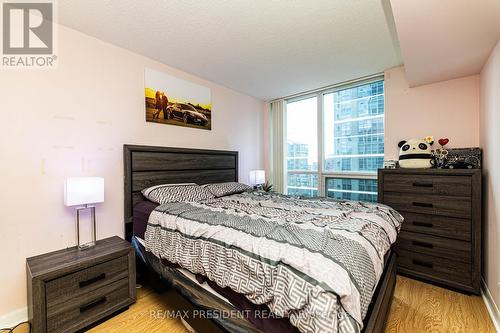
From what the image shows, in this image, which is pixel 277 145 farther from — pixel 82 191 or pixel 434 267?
pixel 82 191

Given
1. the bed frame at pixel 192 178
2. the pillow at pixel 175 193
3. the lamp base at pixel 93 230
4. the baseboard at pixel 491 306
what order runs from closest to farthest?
the bed frame at pixel 192 178, the baseboard at pixel 491 306, the lamp base at pixel 93 230, the pillow at pixel 175 193

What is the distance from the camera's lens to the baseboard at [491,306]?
1633mm

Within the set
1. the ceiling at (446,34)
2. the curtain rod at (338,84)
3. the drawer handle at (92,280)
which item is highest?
the curtain rod at (338,84)

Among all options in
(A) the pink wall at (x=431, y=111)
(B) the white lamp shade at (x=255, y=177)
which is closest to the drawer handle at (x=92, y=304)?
(B) the white lamp shade at (x=255, y=177)

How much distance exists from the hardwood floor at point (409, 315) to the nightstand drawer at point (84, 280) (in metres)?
0.31

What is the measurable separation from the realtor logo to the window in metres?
3.28

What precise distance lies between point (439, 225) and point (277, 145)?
2.52 metres

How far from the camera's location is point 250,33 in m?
2.05

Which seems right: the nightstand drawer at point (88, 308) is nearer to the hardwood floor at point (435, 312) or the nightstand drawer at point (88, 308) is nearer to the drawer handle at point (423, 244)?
the hardwood floor at point (435, 312)

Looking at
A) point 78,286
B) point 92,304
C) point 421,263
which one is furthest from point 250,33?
point 421,263

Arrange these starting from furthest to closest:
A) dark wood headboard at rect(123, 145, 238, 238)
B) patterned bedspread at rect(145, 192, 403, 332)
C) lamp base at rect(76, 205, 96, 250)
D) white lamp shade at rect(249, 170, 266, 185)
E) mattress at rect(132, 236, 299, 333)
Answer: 1. white lamp shade at rect(249, 170, 266, 185)
2. dark wood headboard at rect(123, 145, 238, 238)
3. lamp base at rect(76, 205, 96, 250)
4. mattress at rect(132, 236, 299, 333)
5. patterned bedspread at rect(145, 192, 403, 332)

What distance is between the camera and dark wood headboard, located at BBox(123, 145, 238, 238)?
7.64 ft

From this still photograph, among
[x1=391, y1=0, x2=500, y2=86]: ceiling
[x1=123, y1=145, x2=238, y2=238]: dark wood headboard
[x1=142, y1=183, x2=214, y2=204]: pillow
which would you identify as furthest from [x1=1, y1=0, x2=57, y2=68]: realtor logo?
[x1=391, y1=0, x2=500, y2=86]: ceiling

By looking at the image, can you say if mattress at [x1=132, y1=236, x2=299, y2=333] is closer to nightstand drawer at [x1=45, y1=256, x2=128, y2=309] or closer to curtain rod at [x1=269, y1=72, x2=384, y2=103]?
nightstand drawer at [x1=45, y1=256, x2=128, y2=309]
